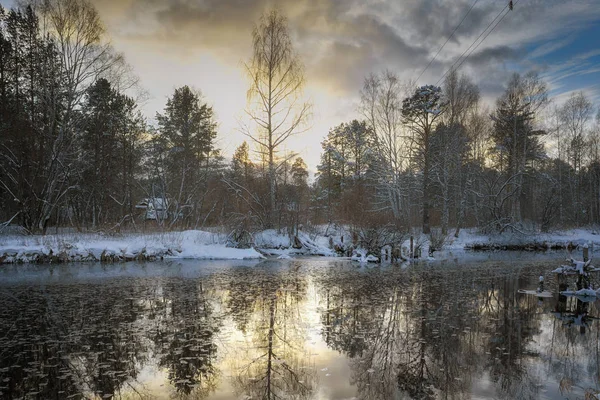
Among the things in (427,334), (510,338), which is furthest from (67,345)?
(510,338)

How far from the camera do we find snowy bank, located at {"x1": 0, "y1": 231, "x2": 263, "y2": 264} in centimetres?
1897

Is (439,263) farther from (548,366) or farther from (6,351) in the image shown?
(6,351)

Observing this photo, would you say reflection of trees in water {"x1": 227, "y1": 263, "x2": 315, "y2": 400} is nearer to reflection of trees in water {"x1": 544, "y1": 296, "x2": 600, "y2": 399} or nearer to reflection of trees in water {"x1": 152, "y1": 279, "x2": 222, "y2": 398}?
reflection of trees in water {"x1": 152, "y1": 279, "x2": 222, "y2": 398}

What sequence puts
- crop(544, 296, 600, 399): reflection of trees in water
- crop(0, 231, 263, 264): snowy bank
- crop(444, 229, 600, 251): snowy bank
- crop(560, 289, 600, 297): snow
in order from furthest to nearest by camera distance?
crop(444, 229, 600, 251): snowy bank → crop(0, 231, 263, 264): snowy bank → crop(560, 289, 600, 297): snow → crop(544, 296, 600, 399): reflection of trees in water

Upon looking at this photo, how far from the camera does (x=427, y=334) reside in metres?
7.73

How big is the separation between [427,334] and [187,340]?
4615 mm

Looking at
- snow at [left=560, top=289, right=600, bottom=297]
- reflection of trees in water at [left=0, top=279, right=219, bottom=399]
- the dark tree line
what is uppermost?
the dark tree line

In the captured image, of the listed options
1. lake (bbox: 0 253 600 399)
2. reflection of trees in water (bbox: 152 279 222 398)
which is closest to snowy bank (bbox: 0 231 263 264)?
lake (bbox: 0 253 600 399)

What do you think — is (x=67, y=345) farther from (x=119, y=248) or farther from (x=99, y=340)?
(x=119, y=248)

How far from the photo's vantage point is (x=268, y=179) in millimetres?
26750

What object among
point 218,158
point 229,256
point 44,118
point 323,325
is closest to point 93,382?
point 323,325

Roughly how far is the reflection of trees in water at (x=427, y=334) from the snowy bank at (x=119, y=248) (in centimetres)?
1019

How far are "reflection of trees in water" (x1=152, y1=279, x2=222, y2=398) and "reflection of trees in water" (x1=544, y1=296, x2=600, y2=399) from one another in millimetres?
4958

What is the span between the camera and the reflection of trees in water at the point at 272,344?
5312mm
